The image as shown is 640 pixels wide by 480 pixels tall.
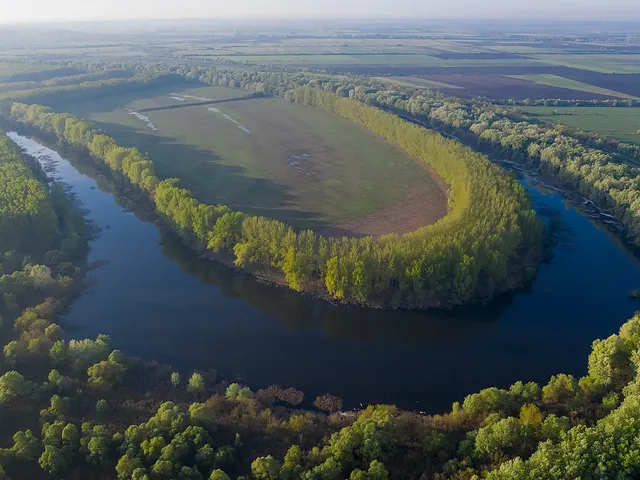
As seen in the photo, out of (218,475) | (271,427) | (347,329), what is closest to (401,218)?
(347,329)

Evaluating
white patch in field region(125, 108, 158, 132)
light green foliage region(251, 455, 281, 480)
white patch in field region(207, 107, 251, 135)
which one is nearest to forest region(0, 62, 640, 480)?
light green foliage region(251, 455, 281, 480)

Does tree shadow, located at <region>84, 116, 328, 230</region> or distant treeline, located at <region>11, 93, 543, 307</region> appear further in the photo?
tree shadow, located at <region>84, 116, 328, 230</region>

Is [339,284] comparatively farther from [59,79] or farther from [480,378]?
[59,79]

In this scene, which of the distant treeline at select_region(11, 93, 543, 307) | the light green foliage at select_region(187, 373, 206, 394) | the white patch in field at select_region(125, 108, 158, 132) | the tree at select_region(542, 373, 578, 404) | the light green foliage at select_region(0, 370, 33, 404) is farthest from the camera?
the white patch in field at select_region(125, 108, 158, 132)

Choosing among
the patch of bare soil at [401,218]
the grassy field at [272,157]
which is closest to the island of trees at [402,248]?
the patch of bare soil at [401,218]

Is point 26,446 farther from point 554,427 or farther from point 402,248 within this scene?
point 402,248

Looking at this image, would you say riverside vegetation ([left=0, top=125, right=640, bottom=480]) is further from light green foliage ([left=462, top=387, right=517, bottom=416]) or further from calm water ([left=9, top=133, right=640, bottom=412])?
calm water ([left=9, top=133, right=640, bottom=412])
